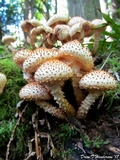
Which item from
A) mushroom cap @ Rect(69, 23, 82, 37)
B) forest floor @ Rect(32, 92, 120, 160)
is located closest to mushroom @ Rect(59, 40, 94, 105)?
forest floor @ Rect(32, 92, 120, 160)

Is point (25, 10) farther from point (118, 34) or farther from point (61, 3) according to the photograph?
point (61, 3)

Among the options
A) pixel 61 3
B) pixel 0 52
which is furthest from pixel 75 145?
pixel 61 3

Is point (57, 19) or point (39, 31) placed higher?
point (57, 19)

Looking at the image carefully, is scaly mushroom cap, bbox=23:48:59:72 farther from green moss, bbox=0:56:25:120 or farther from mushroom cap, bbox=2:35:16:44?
mushroom cap, bbox=2:35:16:44

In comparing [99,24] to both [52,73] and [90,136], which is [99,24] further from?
[90,136]

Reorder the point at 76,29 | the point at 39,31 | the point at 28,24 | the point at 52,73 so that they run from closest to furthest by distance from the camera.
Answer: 1. the point at 52,73
2. the point at 76,29
3. the point at 39,31
4. the point at 28,24

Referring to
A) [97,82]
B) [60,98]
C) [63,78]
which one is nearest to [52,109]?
[60,98]
